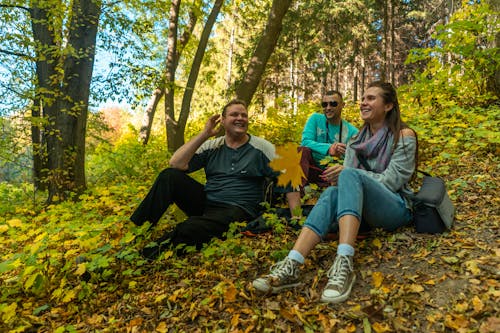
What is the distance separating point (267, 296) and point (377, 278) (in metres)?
0.78

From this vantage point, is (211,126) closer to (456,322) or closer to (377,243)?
(377,243)

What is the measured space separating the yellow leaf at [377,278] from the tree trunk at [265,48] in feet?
16.7

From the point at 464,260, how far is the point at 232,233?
6.07 feet

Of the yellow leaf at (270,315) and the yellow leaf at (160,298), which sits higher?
the yellow leaf at (270,315)

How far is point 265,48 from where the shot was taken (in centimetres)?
680

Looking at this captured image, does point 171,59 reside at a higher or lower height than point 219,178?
higher

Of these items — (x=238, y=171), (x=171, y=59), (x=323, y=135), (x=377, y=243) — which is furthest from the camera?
(x=171, y=59)

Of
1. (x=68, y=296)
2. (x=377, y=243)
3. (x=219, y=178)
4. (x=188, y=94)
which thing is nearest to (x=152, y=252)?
(x=68, y=296)

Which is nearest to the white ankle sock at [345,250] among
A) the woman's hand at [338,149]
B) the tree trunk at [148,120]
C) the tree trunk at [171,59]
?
the woman's hand at [338,149]

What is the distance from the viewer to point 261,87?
15703mm

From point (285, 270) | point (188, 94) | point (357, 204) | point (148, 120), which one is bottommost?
point (285, 270)

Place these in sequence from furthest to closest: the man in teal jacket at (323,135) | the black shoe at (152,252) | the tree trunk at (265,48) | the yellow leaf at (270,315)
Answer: the tree trunk at (265,48)
the man in teal jacket at (323,135)
the black shoe at (152,252)
the yellow leaf at (270,315)

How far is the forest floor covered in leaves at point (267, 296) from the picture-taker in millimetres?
2049

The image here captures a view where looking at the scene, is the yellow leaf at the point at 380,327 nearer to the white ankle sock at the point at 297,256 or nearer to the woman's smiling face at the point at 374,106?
the white ankle sock at the point at 297,256
